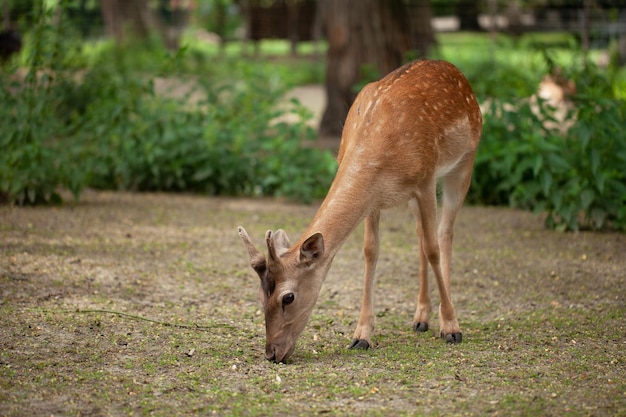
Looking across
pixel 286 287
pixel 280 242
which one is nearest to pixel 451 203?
pixel 280 242

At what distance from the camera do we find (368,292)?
6.06 metres

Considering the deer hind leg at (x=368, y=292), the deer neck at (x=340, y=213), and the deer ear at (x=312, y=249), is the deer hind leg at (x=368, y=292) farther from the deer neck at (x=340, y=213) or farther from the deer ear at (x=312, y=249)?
the deer ear at (x=312, y=249)

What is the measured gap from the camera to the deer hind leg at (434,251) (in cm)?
590

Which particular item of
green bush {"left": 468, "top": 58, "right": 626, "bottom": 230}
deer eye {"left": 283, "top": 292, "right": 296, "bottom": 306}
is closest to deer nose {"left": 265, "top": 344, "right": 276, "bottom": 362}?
deer eye {"left": 283, "top": 292, "right": 296, "bottom": 306}

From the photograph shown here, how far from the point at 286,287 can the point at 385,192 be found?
2.85 feet

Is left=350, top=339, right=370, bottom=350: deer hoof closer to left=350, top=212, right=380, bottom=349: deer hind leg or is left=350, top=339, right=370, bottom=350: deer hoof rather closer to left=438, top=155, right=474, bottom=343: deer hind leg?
left=350, top=212, right=380, bottom=349: deer hind leg

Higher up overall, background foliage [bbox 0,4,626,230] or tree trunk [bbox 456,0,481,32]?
tree trunk [bbox 456,0,481,32]

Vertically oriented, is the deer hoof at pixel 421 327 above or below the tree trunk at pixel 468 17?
below

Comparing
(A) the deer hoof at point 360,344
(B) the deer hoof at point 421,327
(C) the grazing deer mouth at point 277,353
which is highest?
(C) the grazing deer mouth at point 277,353

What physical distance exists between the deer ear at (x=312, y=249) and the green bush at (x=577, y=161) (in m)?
3.89

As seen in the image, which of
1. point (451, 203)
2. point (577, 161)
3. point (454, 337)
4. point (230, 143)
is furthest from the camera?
point (230, 143)

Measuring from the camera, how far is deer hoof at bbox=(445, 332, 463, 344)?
5914 millimetres

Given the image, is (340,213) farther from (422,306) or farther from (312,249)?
(422,306)

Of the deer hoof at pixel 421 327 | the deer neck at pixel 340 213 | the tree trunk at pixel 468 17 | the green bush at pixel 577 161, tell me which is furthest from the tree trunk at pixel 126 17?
the deer neck at pixel 340 213
